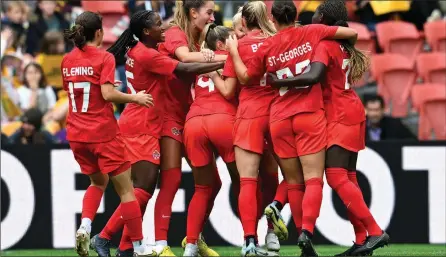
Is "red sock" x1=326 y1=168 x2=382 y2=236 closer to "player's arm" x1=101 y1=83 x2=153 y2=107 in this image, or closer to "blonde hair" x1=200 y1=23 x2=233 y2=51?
"blonde hair" x1=200 y1=23 x2=233 y2=51

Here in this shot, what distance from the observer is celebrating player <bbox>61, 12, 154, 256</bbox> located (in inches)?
372

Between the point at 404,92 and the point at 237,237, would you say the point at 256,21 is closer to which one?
the point at 237,237

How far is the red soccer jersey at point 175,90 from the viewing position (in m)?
9.93

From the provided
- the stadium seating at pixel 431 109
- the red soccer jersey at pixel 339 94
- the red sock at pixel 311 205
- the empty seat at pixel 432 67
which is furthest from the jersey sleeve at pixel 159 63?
the empty seat at pixel 432 67

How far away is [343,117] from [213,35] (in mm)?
1241

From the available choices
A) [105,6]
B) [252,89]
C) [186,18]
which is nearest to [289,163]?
[252,89]

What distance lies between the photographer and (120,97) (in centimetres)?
933

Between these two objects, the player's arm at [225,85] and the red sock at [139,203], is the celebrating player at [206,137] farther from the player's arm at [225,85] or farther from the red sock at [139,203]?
the red sock at [139,203]

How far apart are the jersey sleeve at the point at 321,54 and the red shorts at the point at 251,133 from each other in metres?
0.63

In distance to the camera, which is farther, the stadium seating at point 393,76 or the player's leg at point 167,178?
the stadium seating at point 393,76

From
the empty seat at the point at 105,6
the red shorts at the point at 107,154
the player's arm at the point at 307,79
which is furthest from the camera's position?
the empty seat at the point at 105,6

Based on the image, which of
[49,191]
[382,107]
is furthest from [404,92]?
[49,191]

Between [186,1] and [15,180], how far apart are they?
353 centimetres

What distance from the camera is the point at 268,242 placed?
9.95 meters
